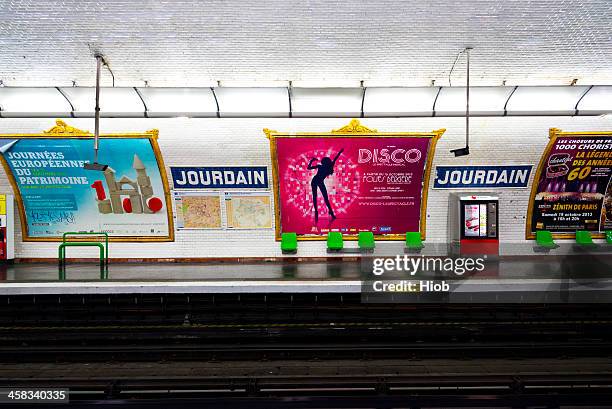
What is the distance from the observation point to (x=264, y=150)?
7625 mm

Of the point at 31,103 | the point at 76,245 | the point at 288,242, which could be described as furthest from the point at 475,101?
the point at 31,103

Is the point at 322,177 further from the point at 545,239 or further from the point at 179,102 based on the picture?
the point at 545,239

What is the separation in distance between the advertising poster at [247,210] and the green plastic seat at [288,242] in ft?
1.69

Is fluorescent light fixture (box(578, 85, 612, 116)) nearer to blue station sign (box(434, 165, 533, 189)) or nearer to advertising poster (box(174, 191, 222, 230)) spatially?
blue station sign (box(434, 165, 533, 189))

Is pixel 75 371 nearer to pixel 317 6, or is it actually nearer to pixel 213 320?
pixel 213 320

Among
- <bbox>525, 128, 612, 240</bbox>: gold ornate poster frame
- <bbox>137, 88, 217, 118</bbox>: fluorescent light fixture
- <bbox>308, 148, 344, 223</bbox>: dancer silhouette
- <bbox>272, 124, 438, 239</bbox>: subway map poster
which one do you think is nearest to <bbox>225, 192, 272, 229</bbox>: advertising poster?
<bbox>272, 124, 438, 239</bbox>: subway map poster

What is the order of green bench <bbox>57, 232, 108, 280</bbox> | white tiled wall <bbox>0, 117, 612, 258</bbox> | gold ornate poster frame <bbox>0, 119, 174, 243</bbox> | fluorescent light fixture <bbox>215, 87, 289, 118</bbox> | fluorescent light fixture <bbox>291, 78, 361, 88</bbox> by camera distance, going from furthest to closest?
white tiled wall <bbox>0, 117, 612, 258</bbox>, gold ornate poster frame <bbox>0, 119, 174, 243</bbox>, fluorescent light fixture <bbox>215, 87, 289, 118</bbox>, fluorescent light fixture <bbox>291, 78, 361, 88</bbox>, green bench <bbox>57, 232, 108, 280</bbox>

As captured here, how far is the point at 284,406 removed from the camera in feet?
14.0

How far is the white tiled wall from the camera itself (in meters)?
7.45

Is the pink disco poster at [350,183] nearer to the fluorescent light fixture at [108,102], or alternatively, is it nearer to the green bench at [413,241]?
the green bench at [413,241]

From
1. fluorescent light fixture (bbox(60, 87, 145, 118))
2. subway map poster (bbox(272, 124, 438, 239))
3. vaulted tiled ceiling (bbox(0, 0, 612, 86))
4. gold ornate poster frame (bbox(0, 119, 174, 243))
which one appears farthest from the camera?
subway map poster (bbox(272, 124, 438, 239))

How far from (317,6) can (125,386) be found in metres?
4.98

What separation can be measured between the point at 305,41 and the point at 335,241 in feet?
13.8

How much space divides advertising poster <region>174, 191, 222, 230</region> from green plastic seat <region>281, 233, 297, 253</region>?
4.55 feet
